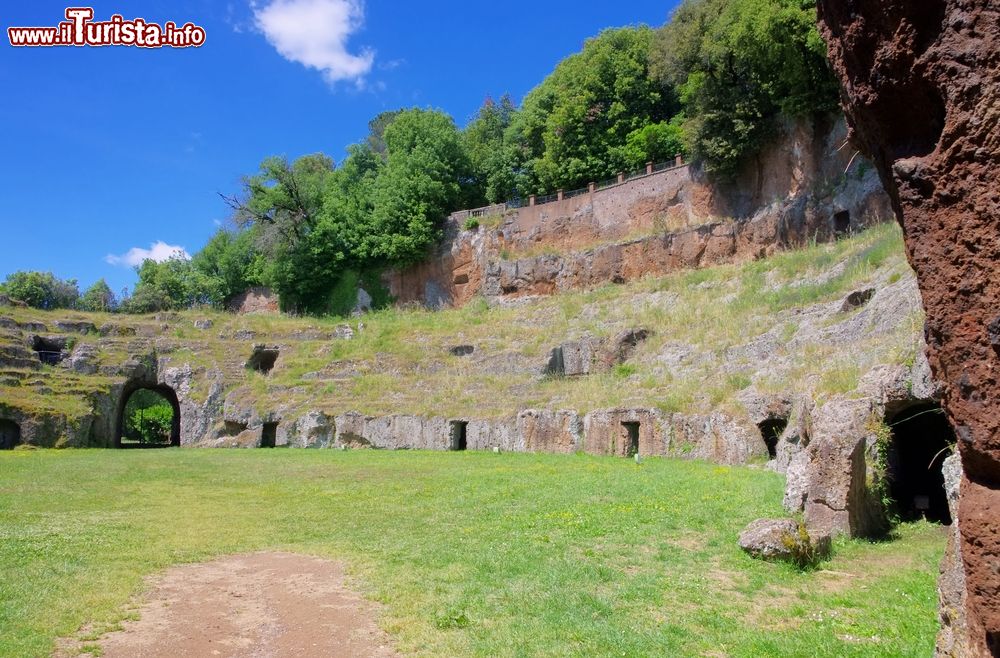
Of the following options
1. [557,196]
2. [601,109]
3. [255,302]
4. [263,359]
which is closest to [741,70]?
[601,109]

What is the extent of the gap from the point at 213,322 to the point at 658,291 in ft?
82.9

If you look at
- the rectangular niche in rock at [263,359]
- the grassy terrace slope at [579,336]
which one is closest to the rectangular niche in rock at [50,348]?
the grassy terrace slope at [579,336]

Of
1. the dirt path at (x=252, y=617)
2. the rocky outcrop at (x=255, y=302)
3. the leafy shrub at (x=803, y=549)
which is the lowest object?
the dirt path at (x=252, y=617)

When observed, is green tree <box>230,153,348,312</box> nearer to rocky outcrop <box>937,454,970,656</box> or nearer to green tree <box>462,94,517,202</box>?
green tree <box>462,94,517,202</box>

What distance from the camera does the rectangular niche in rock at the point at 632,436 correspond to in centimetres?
2197

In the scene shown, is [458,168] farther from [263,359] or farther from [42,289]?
[42,289]

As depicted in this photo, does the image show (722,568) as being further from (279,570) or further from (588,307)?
(588,307)

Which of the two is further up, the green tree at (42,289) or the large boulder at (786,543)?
the green tree at (42,289)

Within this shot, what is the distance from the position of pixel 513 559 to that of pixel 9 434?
27.8 meters

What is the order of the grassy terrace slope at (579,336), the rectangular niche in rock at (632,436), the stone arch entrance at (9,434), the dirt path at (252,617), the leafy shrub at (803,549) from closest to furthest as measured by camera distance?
the dirt path at (252,617) < the leafy shrub at (803,549) < the grassy terrace slope at (579,336) < the rectangular niche in rock at (632,436) < the stone arch entrance at (9,434)

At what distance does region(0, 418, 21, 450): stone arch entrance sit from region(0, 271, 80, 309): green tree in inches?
1440

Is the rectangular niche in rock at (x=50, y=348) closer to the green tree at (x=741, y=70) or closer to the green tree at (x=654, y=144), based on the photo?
the green tree at (x=741, y=70)

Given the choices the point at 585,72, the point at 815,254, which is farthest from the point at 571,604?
the point at 585,72

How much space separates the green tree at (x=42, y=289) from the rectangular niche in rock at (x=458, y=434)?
49085 millimetres
